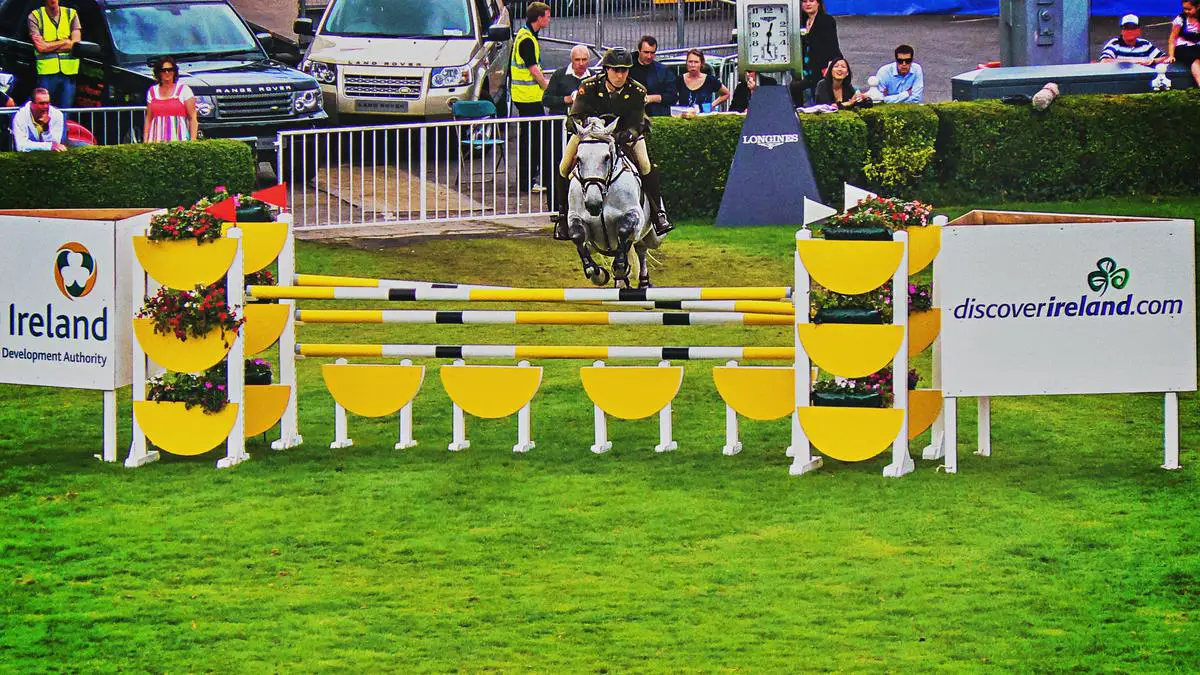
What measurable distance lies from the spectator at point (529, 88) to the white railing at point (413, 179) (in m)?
0.02

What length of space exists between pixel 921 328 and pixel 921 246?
1.74 feet

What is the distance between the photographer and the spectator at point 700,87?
79.7 ft

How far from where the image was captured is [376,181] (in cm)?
2311

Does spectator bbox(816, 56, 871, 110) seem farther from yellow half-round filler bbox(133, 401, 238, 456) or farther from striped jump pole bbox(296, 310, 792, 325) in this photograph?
yellow half-round filler bbox(133, 401, 238, 456)

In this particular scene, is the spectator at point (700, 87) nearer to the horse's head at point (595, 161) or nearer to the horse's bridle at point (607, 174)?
the horse's bridle at point (607, 174)

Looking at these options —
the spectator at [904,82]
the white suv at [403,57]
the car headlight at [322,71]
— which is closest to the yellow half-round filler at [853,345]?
the spectator at [904,82]

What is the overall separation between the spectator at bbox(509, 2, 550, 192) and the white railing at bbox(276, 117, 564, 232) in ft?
0.08

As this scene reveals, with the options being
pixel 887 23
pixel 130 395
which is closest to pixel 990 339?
pixel 130 395

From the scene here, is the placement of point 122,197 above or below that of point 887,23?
below

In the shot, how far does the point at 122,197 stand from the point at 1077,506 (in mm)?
11960

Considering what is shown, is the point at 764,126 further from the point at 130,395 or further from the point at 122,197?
the point at 130,395

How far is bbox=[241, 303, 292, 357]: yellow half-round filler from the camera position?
13.4m

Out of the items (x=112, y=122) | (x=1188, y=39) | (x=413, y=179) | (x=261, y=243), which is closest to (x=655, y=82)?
(x=413, y=179)

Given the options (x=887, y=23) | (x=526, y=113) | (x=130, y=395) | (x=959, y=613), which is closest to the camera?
(x=959, y=613)
